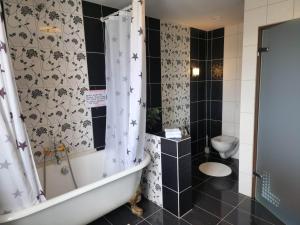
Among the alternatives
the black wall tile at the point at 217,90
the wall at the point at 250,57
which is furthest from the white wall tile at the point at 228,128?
the wall at the point at 250,57

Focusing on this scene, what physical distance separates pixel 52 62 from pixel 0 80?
0.91 metres

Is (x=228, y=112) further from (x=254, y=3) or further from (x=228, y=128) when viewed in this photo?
(x=254, y=3)

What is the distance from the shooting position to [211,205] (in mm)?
2371

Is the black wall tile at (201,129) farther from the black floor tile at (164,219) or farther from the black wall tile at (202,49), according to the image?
the black floor tile at (164,219)

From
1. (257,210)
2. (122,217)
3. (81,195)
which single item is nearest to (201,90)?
(257,210)

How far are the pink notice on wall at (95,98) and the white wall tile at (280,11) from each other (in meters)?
1.98

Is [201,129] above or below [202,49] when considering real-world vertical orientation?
below

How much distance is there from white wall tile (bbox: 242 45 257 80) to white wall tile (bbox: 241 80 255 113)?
68mm

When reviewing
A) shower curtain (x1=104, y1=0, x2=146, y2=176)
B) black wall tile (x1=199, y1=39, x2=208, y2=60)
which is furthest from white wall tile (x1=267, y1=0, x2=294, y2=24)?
black wall tile (x1=199, y1=39, x2=208, y2=60)

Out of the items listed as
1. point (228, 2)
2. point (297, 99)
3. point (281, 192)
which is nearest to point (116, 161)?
point (281, 192)

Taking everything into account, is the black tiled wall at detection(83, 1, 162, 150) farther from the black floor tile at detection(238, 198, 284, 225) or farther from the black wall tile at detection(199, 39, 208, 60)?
the black floor tile at detection(238, 198, 284, 225)

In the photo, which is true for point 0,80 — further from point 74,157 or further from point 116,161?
point 116,161

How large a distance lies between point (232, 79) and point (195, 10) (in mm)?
1440

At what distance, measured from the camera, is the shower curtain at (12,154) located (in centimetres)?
132
